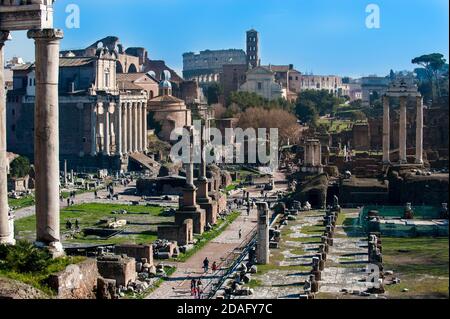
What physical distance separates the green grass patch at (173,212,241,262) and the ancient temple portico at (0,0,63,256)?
12.5 m

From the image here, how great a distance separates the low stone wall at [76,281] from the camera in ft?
34.6

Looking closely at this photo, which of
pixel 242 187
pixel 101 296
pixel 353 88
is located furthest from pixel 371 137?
pixel 353 88

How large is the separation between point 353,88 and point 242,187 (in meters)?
102

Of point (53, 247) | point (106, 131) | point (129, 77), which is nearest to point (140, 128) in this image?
point (106, 131)

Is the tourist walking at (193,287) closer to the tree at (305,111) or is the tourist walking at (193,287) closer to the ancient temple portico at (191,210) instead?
the ancient temple portico at (191,210)

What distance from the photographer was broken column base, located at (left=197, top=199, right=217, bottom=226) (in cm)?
3125

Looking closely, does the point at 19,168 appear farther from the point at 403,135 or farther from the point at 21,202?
the point at 403,135

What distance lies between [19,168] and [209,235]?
15.3 metres

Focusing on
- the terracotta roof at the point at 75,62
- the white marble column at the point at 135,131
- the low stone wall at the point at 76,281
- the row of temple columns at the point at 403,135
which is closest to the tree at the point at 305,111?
the white marble column at the point at 135,131

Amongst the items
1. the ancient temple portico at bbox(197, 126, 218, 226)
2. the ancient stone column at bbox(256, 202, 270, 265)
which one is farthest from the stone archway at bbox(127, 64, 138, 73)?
the ancient stone column at bbox(256, 202, 270, 265)

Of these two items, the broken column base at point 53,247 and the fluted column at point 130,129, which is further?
the fluted column at point 130,129

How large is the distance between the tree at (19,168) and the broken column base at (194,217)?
13647 millimetres

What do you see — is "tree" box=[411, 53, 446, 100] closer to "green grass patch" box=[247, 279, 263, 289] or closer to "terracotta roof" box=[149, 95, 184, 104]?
"terracotta roof" box=[149, 95, 184, 104]
